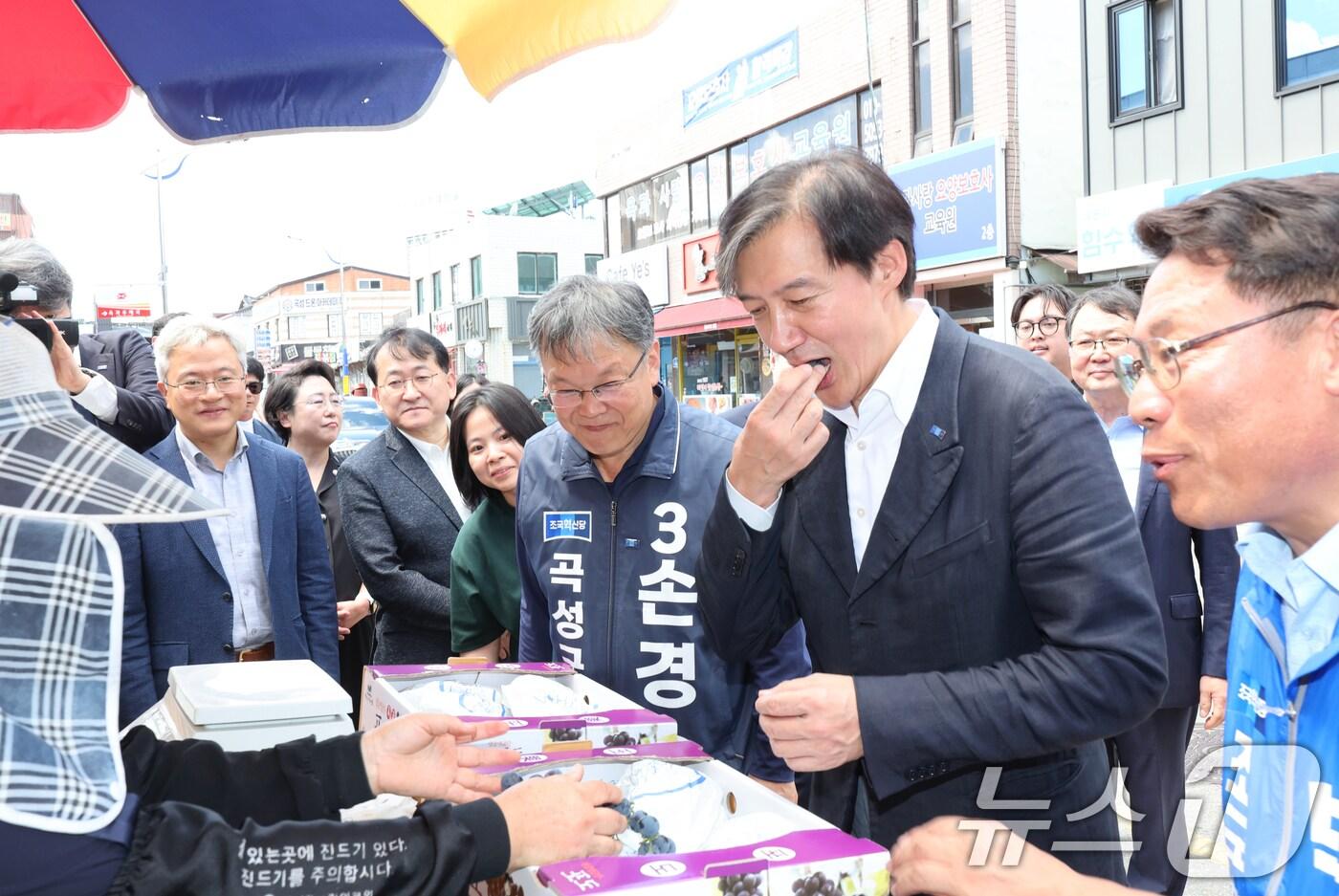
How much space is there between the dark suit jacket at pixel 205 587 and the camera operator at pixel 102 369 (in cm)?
17

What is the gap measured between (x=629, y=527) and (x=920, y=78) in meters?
13.9

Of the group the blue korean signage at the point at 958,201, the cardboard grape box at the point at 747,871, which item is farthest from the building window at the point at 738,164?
the cardboard grape box at the point at 747,871

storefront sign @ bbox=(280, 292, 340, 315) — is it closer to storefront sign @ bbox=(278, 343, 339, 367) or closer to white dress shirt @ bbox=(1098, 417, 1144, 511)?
storefront sign @ bbox=(278, 343, 339, 367)

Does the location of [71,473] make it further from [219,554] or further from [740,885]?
[219,554]

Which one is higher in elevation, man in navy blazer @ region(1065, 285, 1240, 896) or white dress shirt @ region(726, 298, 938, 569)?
white dress shirt @ region(726, 298, 938, 569)

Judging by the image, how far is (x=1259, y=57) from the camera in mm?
10250

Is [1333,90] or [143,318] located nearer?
[1333,90]

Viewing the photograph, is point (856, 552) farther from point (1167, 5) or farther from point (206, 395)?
point (1167, 5)

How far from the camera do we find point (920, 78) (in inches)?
571

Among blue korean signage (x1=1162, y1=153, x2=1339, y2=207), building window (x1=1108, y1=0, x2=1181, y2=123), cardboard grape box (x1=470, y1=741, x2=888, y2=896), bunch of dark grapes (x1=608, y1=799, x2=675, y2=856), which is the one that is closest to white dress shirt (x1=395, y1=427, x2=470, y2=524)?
bunch of dark grapes (x1=608, y1=799, x2=675, y2=856)

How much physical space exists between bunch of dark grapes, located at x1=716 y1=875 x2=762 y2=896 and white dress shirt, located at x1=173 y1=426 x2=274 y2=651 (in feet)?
7.62

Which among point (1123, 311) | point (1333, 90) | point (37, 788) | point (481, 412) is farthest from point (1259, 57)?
point (37, 788)

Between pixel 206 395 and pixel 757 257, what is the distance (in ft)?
6.93

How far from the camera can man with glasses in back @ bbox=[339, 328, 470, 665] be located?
347 cm
